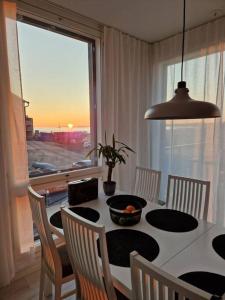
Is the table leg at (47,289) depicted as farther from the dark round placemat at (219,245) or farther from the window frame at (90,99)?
the dark round placemat at (219,245)

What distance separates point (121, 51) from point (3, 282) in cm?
280

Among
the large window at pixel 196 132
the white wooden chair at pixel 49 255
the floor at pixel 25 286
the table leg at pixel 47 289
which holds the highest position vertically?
the large window at pixel 196 132

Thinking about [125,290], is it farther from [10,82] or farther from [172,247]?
[10,82]

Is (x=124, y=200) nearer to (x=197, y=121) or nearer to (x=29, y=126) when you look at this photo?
(x=29, y=126)

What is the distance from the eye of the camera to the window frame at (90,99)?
216cm

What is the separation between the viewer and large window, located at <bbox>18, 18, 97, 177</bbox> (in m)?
2.16

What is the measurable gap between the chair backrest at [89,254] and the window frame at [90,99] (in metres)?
1.15

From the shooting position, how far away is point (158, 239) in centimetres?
133

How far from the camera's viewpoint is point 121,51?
2.68 m

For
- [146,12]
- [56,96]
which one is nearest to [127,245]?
[56,96]

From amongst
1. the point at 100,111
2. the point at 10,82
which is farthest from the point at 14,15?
the point at 100,111

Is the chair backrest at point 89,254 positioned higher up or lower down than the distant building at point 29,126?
lower down

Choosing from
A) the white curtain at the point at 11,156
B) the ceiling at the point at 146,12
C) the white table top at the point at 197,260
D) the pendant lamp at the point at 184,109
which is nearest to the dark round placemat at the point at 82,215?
the white curtain at the point at 11,156

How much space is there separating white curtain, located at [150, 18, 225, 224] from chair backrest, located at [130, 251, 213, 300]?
2.04m
